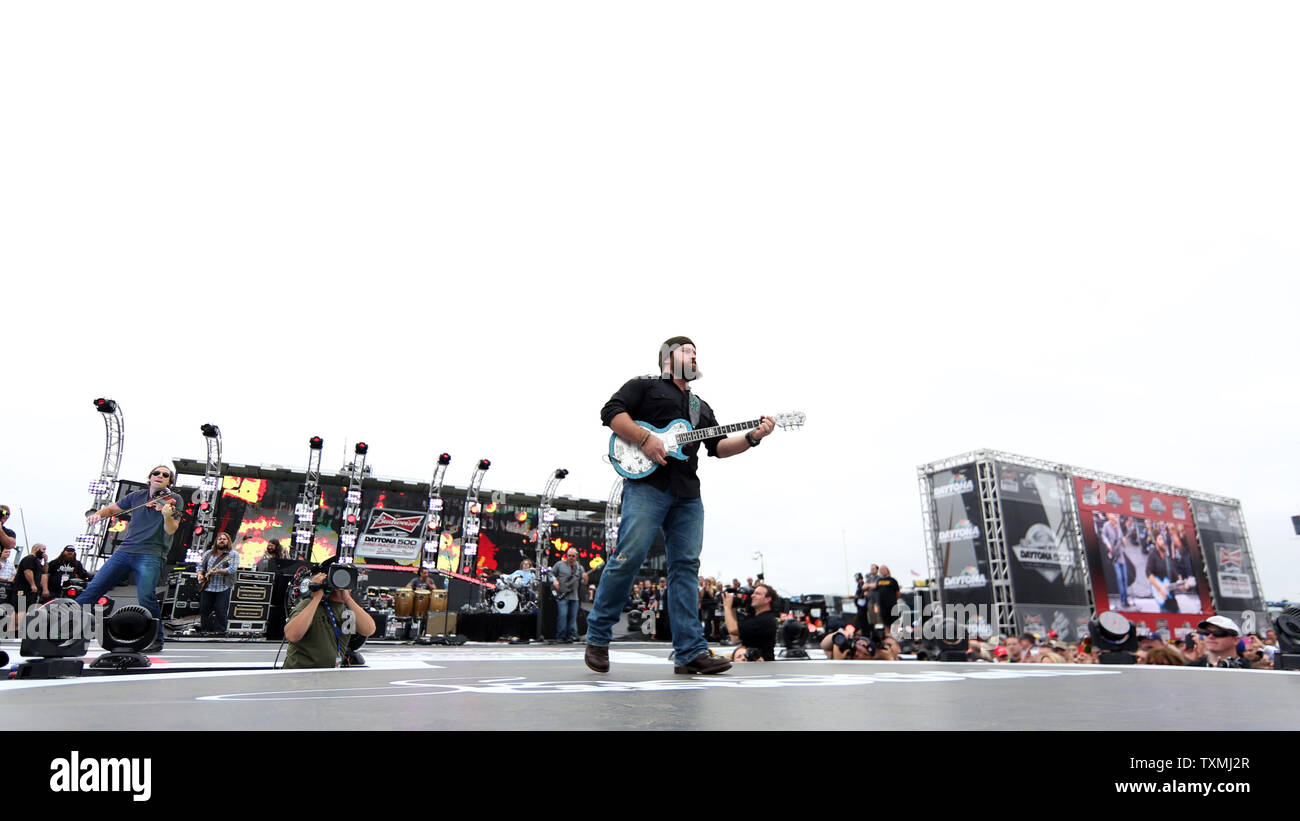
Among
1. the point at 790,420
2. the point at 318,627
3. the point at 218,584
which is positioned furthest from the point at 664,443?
the point at 218,584

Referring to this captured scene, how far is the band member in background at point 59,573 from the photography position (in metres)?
11.0

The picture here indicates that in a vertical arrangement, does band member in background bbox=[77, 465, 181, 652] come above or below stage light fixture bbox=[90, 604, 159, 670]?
above

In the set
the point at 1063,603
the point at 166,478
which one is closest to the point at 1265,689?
the point at 166,478

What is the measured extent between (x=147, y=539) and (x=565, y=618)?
812 centimetres

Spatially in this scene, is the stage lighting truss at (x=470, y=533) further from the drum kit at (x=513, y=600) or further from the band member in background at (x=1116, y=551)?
the band member in background at (x=1116, y=551)

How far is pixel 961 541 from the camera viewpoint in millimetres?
22594

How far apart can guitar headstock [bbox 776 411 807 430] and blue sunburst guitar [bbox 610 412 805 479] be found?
274 millimetres

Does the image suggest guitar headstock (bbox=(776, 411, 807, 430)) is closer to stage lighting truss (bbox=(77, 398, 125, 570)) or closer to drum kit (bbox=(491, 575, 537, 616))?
drum kit (bbox=(491, 575, 537, 616))

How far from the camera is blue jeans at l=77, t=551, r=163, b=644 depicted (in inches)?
181

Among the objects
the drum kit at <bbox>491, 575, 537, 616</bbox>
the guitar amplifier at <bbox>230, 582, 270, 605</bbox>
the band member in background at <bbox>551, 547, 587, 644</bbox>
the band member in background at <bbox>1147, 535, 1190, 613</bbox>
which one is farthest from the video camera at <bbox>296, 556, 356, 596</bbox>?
the band member in background at <bbox>1147, 535, 1190, 613</bbox>

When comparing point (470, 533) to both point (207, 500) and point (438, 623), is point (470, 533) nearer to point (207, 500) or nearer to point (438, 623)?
point (207, 500)
